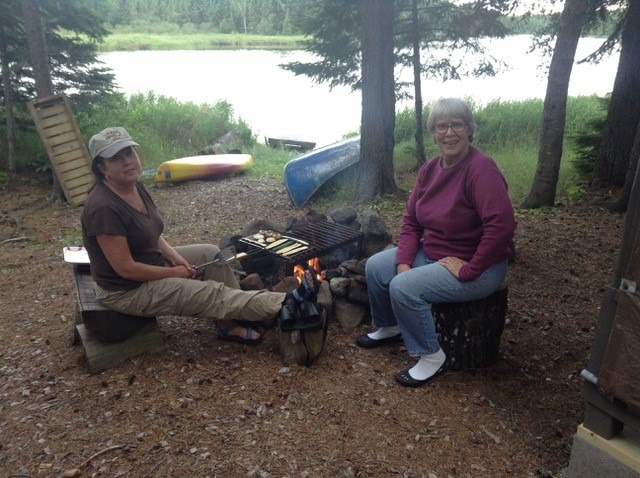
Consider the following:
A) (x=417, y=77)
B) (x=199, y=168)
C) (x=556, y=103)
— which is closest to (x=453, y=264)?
(x=556, y=103)

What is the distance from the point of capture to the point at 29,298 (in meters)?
4.46

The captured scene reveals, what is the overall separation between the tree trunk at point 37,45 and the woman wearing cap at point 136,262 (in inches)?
234

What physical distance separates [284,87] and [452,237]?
2270 centimetres

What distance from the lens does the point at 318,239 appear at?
4301 mm

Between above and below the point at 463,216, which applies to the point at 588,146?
below

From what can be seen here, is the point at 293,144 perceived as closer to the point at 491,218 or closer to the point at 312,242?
the point at 312,242

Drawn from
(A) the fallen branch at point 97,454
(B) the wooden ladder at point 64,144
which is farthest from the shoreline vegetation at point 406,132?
(A) the fallen branch at point 97,454

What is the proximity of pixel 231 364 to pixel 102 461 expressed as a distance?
0.94 m

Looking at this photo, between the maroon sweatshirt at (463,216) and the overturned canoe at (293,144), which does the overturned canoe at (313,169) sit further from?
the overturned canoe at (293,144)

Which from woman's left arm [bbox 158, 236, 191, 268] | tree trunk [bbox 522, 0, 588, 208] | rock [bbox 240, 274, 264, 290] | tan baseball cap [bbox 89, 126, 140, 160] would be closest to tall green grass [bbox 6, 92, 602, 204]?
tree trunk [bbox 522, 0, 588, 208]

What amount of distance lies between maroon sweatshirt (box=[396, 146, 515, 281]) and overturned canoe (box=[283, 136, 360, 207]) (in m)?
4.44

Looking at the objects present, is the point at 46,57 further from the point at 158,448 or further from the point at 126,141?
the point at 158,448

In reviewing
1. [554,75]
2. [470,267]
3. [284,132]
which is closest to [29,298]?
[470,267]

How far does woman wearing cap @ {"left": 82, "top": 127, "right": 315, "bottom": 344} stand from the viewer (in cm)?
286
